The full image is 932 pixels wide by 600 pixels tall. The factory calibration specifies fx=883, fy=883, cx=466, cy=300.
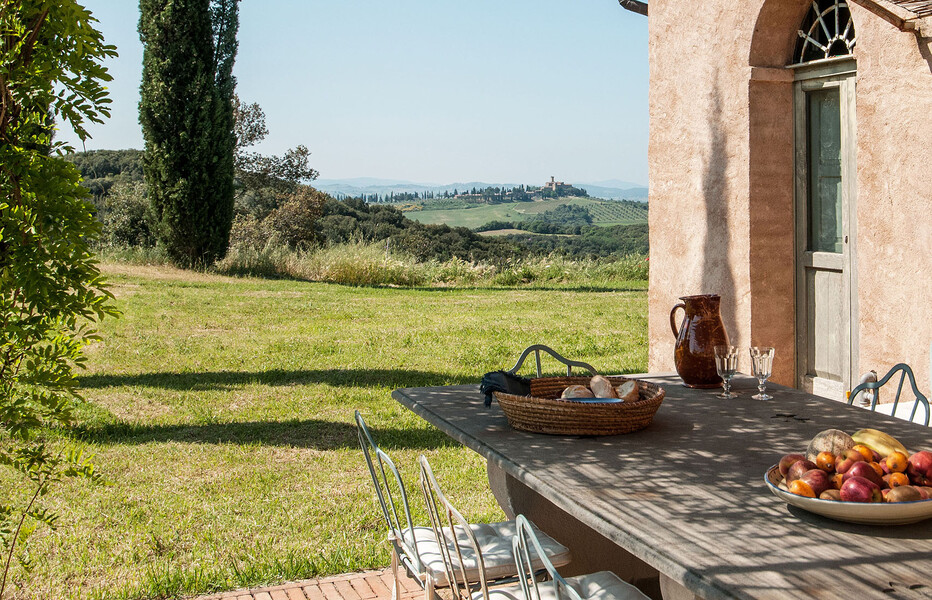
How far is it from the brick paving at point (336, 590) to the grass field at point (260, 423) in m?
0.09

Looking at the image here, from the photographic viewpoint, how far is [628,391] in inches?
121

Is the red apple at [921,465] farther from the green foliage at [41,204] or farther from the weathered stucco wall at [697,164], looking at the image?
the weathered stucco wall at [697,164]

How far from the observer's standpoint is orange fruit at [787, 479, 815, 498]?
6.53ft

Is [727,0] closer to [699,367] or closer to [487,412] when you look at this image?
[699,367]

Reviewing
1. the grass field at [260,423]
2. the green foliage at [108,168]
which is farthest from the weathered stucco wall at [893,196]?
the green foliage at [108,168]

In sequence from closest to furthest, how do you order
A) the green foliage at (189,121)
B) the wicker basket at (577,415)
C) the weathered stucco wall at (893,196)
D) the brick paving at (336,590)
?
1. the wicker basket at (577,415)
2. the brick paving at (336,590)
3. the weathered stucco wall at (893,196)
4. the green foliage at (189,121)

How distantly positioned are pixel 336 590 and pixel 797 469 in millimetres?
2330

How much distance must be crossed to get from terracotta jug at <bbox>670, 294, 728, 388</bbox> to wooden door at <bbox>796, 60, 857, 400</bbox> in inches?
114

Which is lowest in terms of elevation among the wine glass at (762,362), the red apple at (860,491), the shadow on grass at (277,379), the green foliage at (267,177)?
the shadow on grass at (277,379)

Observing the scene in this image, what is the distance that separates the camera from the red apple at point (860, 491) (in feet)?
6.33

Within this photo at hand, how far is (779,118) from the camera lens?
6.40 m

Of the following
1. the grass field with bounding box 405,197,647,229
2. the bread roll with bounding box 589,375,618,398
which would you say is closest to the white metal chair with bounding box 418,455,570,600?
the bread roll with bounding box 589,375,618,398

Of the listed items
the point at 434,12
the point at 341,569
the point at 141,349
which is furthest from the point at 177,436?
the point at 434,12

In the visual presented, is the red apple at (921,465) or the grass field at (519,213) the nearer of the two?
the red apple at (921,465)
